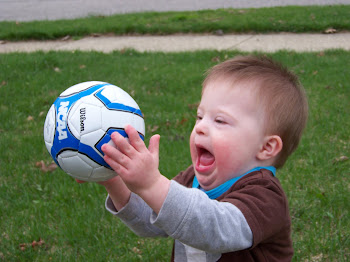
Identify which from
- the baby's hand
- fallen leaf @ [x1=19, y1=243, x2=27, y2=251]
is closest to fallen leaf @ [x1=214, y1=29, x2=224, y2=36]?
fallen leaf @ [x1=19, y1=243, x2=27, y2=251]

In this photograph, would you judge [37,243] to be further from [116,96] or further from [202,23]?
[202,23]

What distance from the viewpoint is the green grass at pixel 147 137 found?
3.28 metres

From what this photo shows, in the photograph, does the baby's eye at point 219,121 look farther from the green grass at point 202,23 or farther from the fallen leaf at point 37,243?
the green grass at point 202,23

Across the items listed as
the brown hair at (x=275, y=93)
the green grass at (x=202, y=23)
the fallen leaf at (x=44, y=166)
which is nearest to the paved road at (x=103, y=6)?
the green grass at (x=202, y=23)

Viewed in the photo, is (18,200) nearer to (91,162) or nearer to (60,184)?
(60,184)

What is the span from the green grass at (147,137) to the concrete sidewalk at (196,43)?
0.52 meters

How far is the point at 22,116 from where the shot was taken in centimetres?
552

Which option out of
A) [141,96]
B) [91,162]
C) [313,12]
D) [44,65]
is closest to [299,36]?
[313,12]

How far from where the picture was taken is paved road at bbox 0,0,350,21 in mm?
11195

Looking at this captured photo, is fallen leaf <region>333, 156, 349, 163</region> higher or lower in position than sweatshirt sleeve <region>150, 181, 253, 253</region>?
lower

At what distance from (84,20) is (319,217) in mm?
7665

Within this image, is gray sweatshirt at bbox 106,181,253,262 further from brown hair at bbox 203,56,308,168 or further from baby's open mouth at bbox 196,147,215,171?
brown hair at bbox 203,56,308,168

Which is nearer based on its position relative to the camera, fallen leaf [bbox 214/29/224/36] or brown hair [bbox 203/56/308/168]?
brown hair [bbox 203/56/308/168]

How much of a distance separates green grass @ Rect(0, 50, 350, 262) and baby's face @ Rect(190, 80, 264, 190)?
1.31 meters
